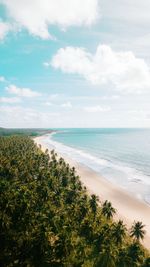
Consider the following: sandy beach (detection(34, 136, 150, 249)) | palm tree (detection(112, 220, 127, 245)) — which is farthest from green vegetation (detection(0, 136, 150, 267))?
sandy beach (detection(34, 136, 150, 249))

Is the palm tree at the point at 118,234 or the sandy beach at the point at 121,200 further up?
the palm tree at the point at 118,234

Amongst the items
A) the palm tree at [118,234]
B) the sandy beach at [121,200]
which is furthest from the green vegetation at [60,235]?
the sandy beach at [121,200]

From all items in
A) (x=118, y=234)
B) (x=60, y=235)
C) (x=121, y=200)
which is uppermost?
(x=60, y=235)

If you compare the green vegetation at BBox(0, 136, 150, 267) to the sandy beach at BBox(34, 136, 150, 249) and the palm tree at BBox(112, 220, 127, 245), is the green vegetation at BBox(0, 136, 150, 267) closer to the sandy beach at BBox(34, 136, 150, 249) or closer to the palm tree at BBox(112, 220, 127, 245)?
the palm tree at BBox(112, 220, 127, 245)

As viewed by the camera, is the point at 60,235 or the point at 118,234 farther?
the point at 118,234

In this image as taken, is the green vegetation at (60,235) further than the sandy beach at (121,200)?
No

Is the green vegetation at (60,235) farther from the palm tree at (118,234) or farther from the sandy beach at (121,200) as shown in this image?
the sandy beach at (121,200)

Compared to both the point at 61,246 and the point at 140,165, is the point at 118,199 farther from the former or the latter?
the point at 140,165

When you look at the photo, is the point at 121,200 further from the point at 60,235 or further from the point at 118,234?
the point at 60,235

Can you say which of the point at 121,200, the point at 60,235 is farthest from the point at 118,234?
the point at 121,200
